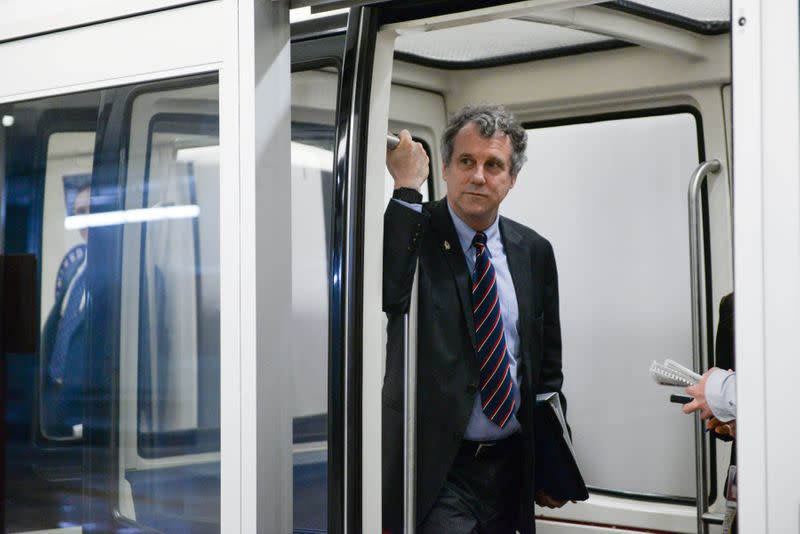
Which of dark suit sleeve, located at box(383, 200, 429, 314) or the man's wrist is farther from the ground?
the man's wrist

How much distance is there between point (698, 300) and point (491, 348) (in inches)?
43.8

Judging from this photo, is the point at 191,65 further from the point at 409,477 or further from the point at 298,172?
the point at 409,477

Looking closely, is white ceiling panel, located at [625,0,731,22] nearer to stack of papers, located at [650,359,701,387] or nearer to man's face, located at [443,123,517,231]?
man's face, located at [443,123,517,231]

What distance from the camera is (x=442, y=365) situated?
10.1 ft

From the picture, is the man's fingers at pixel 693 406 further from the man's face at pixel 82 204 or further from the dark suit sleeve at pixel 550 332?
the man's face at pixel 82 204

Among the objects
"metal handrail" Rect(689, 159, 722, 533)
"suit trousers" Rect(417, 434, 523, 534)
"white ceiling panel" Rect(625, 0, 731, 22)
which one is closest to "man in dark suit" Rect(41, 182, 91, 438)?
"suit trousers" Rect(417, 434, 523, 534)

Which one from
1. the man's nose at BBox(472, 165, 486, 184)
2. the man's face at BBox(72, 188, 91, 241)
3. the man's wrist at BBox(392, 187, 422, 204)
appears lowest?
the man's face at BBox(72, 188, 91, 241)

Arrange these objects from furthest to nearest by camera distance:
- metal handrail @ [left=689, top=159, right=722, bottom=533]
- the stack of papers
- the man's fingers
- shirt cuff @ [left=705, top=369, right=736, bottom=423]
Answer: metal handrail @ [left=689, top=159, right=722, bottom=533], the stack of papers, the man's fingers, shirt cuff @ [left=705, top=369, right=736, bottom=423]

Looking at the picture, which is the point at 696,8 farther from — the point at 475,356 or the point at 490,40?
the point at 475,356

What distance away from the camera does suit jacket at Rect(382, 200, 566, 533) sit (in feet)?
9.82

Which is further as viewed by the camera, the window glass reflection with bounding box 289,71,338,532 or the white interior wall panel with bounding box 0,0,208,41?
the window glass reflection with bounding box 289,71,338,532

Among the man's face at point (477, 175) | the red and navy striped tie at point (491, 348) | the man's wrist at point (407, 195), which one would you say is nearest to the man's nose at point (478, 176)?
the man's face at point (477, 175)

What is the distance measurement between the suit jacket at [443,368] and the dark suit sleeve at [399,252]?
6.3 inches

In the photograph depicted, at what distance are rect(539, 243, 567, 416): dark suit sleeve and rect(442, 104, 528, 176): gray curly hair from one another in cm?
38
